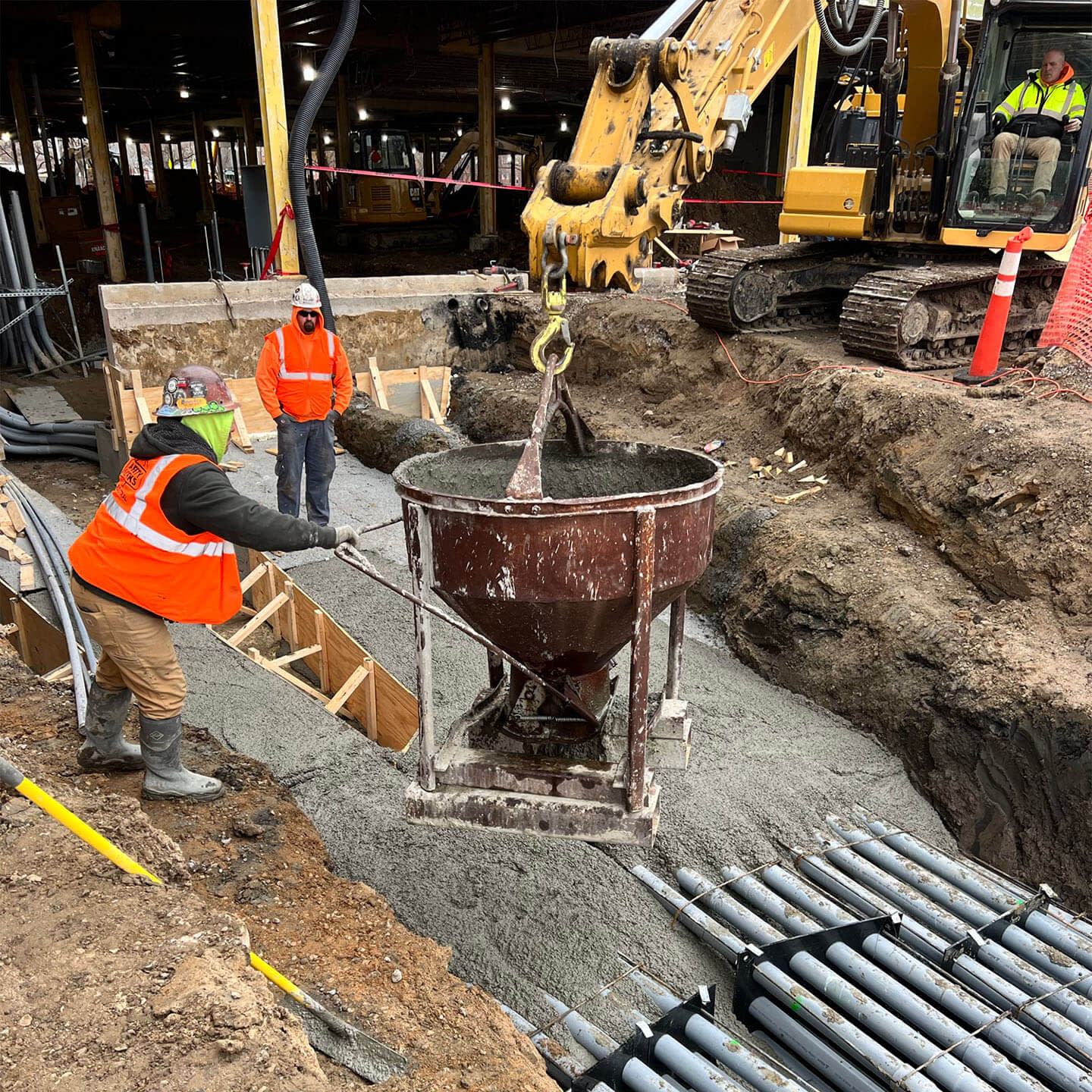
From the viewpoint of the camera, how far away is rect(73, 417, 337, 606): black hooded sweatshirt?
3.59 metres

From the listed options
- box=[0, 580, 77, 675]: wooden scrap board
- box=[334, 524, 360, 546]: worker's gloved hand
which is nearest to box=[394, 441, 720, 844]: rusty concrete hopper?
box=[334, 524, 360, 546]: worker's gloved hand

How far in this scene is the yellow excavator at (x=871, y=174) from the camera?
168 inches

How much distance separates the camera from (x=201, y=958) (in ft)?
8.66

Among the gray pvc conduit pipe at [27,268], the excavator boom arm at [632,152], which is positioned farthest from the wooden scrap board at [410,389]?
the excavator boom arm at [632,152]

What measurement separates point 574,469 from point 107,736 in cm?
244

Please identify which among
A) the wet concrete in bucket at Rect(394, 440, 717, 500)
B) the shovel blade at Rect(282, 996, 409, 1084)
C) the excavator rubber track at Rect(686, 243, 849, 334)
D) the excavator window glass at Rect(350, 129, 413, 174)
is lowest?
the shovel blade at Rect(282, 996, 409, 1084)

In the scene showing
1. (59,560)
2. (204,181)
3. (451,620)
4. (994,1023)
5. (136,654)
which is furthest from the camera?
(204,181)

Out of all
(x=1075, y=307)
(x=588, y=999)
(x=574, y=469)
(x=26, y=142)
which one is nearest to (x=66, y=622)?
(x=574, y=469)

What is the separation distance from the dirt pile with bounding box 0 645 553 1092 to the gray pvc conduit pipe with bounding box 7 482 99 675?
1039 millimetres

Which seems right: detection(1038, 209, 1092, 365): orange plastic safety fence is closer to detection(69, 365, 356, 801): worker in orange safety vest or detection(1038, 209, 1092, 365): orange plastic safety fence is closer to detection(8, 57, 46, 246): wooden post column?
detection(69, 365, 356, 801): worker in orange safety vest

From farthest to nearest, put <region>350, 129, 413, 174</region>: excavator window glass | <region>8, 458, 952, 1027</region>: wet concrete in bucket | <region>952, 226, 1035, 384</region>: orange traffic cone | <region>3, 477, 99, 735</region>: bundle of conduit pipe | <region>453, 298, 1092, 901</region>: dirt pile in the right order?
<region>350, 129, 413, 174</region>: excavator window glass
<region>952, 226, 1035, 384</region>: orange traffic cone
<region>453, 298, 1092, 901</region>: dirt pile
<region>3, 477, 99, 735</region>: bundle of conduit pipe
<region>8, 458, 952, 1027</region>: wet concrete in bucket

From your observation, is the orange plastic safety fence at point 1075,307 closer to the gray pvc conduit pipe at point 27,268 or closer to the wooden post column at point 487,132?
the gray pvc conduit pipe at point 27,268

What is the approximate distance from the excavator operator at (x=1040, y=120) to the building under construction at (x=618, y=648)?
3 cm

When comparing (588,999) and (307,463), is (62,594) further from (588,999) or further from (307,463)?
(588,999)
